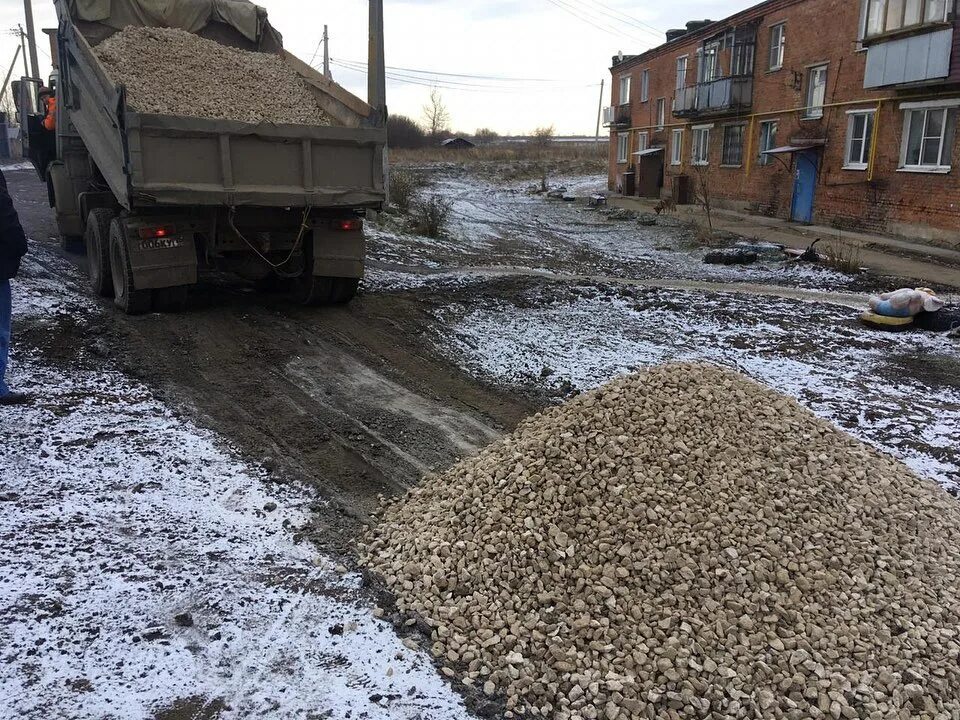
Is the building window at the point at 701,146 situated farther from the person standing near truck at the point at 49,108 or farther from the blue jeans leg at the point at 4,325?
the blue jeans leg at the point at 4,325

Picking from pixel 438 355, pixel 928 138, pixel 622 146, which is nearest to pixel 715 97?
pixel 928 138

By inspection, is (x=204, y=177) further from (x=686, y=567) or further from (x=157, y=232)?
(x=686, y=567)

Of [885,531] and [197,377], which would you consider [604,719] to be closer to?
[885,531]

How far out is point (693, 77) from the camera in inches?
1270

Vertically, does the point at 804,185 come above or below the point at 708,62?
below

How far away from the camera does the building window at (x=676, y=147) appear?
33594mm

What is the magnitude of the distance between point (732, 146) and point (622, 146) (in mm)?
11998

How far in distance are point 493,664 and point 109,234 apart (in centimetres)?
761

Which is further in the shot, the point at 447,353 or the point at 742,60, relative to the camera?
the point at 742,60

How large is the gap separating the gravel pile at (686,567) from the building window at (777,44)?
2393 centimetres

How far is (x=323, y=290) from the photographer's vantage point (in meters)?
9.40

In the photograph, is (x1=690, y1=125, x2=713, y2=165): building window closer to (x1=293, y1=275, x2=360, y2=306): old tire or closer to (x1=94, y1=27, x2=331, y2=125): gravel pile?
(x1=94, y1=27, x2=331, y2=125): gravel pile

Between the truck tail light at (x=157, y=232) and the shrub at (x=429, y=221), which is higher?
the truck tail light at (x=157, y=232)

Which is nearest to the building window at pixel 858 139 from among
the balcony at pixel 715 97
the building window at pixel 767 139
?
the building window at pixel 767 139
